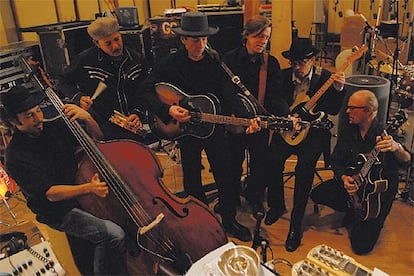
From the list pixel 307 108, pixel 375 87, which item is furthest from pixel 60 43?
pixel 375 87

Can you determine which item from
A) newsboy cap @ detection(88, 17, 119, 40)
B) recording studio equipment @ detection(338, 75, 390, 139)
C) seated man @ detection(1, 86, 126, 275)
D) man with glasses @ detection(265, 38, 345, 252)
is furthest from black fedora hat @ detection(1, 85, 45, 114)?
recording studio equipment @ detection(338, 75, 390, 139)

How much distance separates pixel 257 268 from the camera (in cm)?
181

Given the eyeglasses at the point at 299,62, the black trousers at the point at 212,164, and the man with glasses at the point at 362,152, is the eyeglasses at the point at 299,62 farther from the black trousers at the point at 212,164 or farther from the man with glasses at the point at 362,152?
the black trousers at the point at 212,164

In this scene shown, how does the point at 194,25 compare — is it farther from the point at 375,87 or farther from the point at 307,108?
the point at 375,87

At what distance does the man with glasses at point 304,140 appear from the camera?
235 centimetres

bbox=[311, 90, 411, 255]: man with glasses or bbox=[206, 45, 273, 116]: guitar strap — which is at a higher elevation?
bbox=[206, 45, 273, 116]: guitar strap

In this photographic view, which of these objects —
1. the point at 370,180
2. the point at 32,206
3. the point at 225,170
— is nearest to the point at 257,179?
the point at 225,170

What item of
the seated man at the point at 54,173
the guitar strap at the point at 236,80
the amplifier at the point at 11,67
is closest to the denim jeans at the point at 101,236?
the seated man at the point at 54,173

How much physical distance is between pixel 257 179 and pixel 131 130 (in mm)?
995

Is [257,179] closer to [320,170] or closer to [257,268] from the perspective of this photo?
[320,170]

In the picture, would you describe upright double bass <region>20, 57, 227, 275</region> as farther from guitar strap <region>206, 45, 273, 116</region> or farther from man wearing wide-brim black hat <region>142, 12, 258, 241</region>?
guitar strap <region>206, 45, 273, 116</region>

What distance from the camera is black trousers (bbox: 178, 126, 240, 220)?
2.43 metres

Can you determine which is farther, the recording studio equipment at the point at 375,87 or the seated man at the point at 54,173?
the recording studio equipment at the point at 375,87

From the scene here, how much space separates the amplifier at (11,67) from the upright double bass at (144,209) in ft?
0.20
